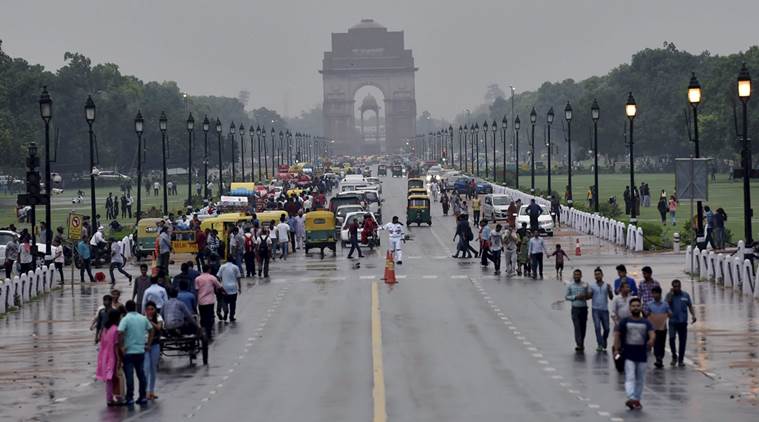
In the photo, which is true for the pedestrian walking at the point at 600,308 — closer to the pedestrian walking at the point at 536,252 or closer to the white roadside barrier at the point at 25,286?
the white roadside barrier at the point at 25,286

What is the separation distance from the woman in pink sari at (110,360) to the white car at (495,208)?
4871 centimetres

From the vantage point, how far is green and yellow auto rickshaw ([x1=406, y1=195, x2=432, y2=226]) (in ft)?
244

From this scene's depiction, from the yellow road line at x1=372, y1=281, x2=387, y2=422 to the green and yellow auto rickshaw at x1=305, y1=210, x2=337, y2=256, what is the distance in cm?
1942

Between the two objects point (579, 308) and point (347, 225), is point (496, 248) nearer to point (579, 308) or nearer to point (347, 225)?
point (347, 225)

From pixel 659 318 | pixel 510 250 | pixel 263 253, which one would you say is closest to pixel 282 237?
pixel 263 253

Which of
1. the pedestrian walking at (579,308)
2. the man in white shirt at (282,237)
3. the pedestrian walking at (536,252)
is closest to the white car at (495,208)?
the man in white shirt at (282,237)

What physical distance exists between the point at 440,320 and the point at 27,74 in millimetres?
103259

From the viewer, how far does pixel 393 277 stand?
42594mm

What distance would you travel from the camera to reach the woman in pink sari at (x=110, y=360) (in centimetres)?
2222

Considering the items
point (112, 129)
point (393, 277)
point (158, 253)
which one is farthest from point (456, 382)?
point (112, 129)

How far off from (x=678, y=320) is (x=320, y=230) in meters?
31.8

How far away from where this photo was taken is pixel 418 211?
74.4 meters

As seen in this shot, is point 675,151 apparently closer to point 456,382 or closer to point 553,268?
point 553,268

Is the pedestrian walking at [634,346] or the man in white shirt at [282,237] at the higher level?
the man in white shirt at [282,237]
